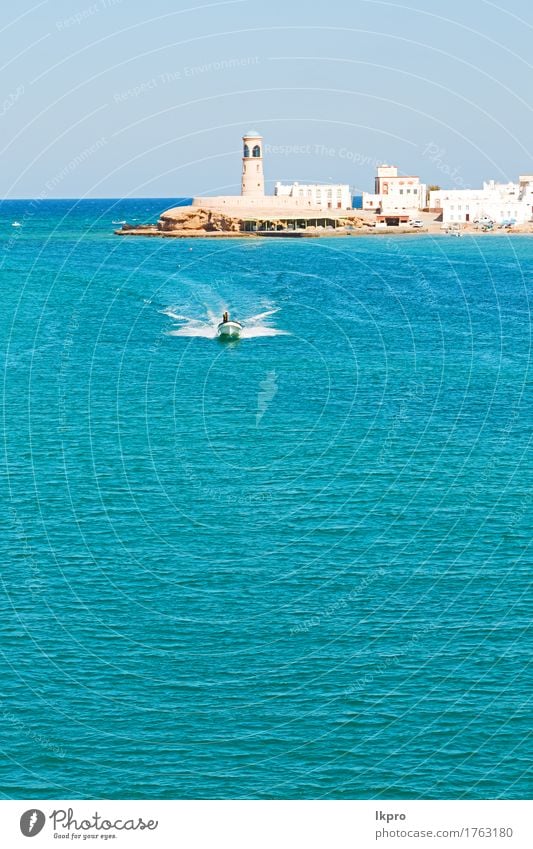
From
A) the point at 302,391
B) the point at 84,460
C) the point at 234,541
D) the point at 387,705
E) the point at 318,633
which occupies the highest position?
the point at 302,391

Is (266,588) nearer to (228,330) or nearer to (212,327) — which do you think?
(228,330)

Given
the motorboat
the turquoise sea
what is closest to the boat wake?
the motorboat

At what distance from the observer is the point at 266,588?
7112cm

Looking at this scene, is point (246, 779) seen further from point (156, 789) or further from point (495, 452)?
point (495, 452)

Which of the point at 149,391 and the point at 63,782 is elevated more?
the point at 149,391

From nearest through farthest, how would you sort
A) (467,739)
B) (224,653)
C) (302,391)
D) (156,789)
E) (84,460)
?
1. (156,789)
2. (467,739)
3. (224,653)
4. (84,460)
5. (302,391)

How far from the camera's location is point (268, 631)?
65.8 metres

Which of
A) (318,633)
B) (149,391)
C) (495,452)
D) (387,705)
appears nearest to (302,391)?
(149,391)

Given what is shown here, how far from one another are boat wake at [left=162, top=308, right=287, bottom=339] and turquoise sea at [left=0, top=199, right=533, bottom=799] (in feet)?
102

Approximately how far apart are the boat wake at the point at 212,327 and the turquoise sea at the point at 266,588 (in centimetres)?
3107

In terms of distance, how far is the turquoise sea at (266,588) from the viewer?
54781 millimetres

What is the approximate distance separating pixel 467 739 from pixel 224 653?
1314 cm

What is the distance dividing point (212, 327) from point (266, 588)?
10079 cm

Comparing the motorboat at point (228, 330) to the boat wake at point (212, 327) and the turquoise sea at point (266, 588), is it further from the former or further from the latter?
the turquoise sea at point (266, 588)
